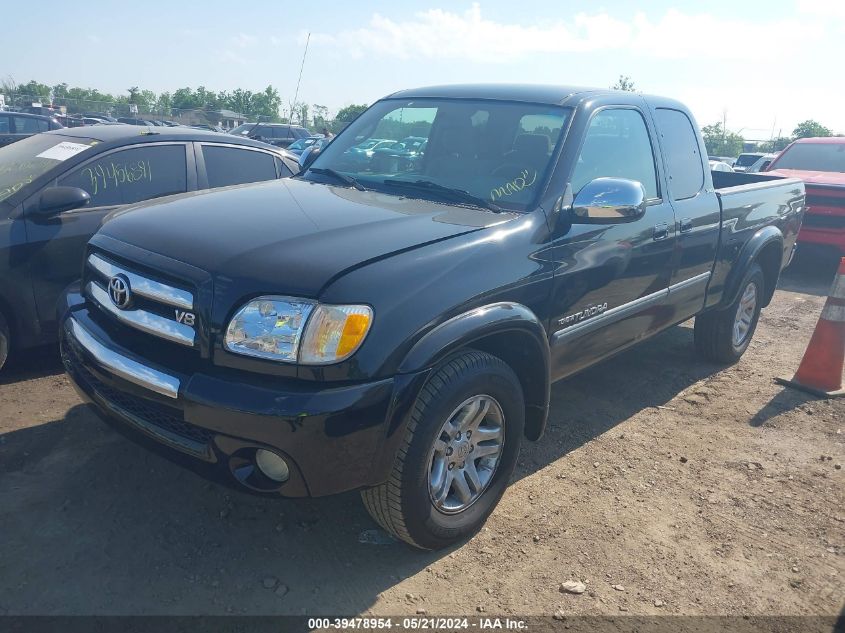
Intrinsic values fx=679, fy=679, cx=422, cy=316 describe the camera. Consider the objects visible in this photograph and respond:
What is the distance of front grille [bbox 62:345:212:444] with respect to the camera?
2488 mm

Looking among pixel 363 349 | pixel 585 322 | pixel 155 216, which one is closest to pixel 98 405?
pixel 155 216

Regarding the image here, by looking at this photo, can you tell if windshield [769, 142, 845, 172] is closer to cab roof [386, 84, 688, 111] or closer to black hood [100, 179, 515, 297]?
cab roof [386, 84, 688, 111]

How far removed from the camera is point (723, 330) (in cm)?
534

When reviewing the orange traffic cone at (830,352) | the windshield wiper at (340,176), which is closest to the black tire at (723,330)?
the orange traffic cone at (830,352)

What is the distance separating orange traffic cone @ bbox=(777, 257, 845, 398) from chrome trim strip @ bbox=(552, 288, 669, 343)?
1.71m

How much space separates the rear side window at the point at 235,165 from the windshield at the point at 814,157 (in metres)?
8.60

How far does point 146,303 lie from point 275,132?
22.0 m

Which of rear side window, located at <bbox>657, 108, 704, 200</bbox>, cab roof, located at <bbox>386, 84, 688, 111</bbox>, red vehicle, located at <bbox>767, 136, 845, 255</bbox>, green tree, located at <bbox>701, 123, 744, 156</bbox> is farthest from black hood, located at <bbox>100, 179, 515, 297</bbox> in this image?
green tree, located at <bbox>701, 123, 744, 156</bbox>

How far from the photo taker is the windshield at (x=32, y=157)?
4.48m

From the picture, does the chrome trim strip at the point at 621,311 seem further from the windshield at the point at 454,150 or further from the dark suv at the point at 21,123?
the dark suv at the point at 21,123

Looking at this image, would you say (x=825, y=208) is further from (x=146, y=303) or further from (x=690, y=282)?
(x=146, y=303)

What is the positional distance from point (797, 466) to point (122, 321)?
367 centimetres

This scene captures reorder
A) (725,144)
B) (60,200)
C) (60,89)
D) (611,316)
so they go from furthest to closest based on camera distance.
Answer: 1. (60,89)
2. (725,144)
3. (60,200)
4. (611,316)

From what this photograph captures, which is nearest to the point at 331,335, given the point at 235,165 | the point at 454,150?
the point at 454,150
